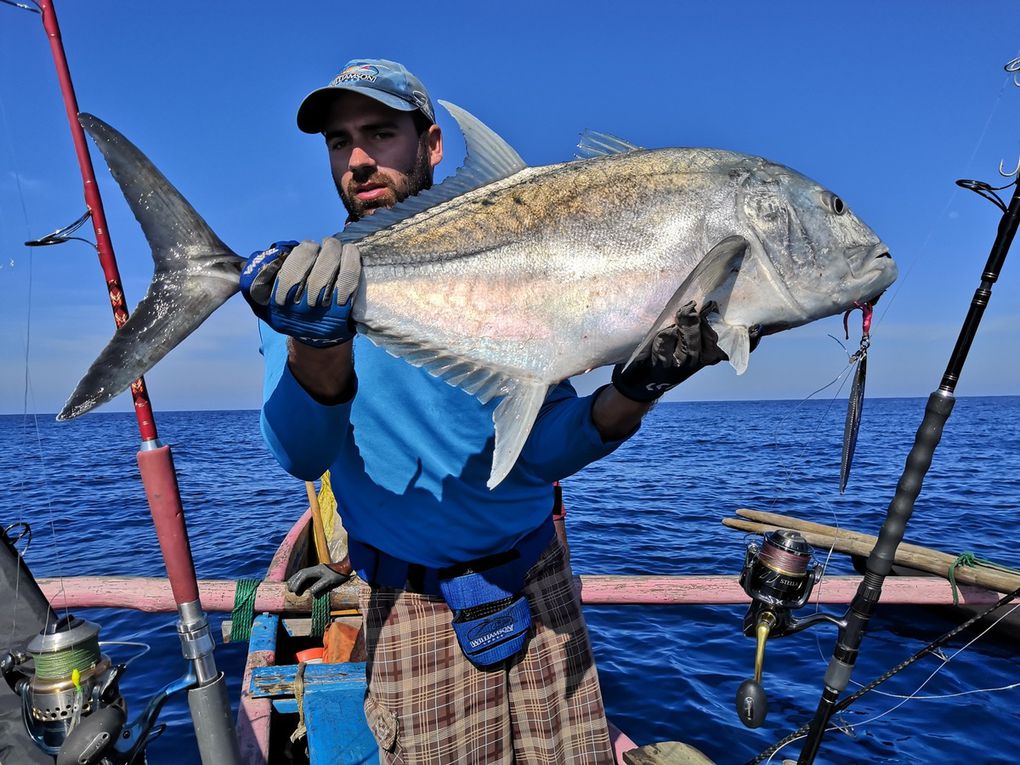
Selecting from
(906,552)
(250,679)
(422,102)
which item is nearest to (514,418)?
(422,102)

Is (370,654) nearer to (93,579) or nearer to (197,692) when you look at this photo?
(197,692)

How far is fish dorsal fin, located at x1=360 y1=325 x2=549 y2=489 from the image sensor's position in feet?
6.96

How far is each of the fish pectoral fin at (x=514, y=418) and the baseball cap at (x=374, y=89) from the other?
4.09 feet

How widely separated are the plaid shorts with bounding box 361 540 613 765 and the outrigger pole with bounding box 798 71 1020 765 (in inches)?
38.7

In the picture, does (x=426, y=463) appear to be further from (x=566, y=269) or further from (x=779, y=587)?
(x=779, y=587)

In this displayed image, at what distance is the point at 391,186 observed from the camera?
265cm

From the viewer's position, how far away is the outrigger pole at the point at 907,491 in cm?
266

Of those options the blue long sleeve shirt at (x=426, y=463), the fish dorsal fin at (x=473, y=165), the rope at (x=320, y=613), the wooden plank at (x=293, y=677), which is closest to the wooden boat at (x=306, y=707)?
the wooden plank at (x=293, y=677)

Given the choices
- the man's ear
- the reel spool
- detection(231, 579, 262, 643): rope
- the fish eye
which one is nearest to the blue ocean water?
the reel spool

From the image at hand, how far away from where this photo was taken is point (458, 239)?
2.28 metres

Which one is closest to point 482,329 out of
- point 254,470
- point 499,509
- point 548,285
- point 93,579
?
point 548,285

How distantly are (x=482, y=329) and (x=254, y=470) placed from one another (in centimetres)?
2609

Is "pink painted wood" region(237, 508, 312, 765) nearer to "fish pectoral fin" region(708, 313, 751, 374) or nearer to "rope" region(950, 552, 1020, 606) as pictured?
"fish pectoral fin" region(708, 313, 751, 374)

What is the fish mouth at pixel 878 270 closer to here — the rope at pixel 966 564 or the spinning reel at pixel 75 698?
the spinning reel at pixel 75 698
